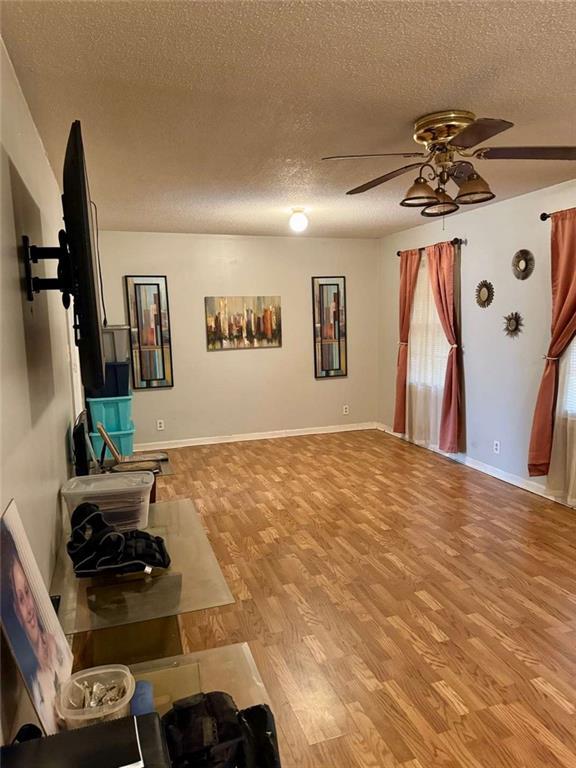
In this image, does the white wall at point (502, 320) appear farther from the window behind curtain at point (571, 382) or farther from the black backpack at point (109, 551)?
the black backpack at point (109, 551)

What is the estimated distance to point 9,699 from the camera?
38.2 inches

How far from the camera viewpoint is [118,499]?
202 cm

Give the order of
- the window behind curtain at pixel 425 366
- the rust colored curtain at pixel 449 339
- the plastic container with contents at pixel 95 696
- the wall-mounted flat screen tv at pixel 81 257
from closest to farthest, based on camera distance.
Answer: the plastic container with contents at pixel 95 696
the wall-mounted flat screen tv at pixel 81 257
the rust colored curtain at pixel 449 339
the window behind curtain at pixel 425 366

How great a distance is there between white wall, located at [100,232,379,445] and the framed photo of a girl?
4773mm

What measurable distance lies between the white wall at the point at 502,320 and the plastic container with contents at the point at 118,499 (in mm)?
3357

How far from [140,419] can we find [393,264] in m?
3.50

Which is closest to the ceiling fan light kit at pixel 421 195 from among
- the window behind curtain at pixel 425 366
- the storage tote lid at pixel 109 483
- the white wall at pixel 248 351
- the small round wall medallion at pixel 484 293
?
the storage tote lid at pixel 109 483

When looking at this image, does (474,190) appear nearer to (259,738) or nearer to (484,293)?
(259,738)

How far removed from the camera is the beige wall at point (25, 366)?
118cm

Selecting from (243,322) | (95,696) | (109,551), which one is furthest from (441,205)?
(243,322)

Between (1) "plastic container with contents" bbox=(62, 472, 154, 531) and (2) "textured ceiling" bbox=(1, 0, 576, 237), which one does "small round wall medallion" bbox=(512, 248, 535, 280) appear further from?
(1) "plastic container with contents" bbox=(62, 472, 154, 531)

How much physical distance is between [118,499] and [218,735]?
114cm

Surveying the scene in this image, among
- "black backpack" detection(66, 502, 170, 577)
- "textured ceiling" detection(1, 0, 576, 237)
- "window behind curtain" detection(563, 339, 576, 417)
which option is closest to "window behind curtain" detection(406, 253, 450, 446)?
"window behind curtain" detection(563, 339, 576, 417)

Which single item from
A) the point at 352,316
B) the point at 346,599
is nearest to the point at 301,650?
the point at 346,599
